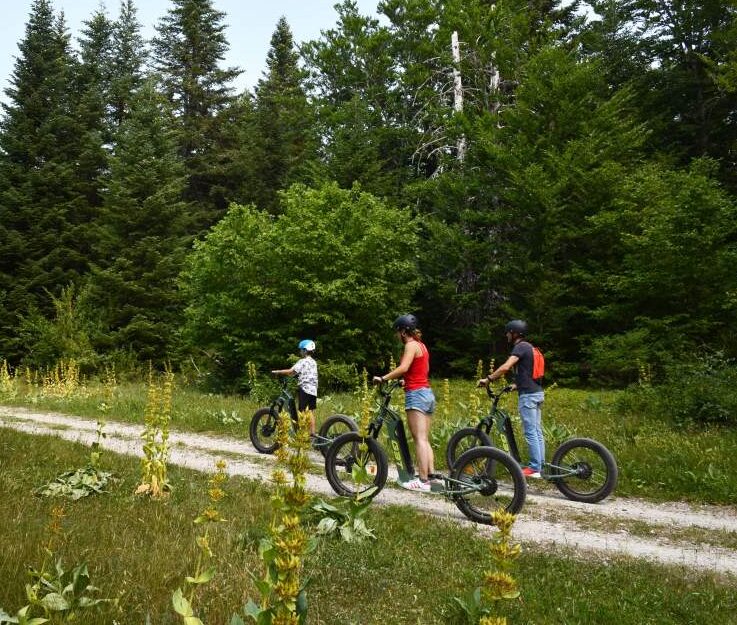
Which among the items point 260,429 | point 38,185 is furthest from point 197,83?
point 260,429

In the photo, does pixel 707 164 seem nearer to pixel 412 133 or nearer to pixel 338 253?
pixel 338 253

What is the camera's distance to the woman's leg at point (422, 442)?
6992 mm

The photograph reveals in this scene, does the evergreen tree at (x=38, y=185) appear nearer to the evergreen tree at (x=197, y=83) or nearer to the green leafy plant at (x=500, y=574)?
the evergreen tree at (x=197, y=83)

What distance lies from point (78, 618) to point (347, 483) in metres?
4.59

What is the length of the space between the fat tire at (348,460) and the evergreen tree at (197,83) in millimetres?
29258

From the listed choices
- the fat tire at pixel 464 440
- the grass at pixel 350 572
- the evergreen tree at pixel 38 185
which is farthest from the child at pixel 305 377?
the evergreen tree at pixel 38 185

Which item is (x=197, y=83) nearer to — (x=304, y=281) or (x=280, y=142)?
(x=280, y=142)

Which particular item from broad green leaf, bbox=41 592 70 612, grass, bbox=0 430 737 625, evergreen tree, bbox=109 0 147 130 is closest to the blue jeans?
grass, bbox=0 430 737 625

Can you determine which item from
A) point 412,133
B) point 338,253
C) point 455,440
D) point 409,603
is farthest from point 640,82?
point 409,603

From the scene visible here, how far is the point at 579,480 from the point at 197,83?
3629 centimetres

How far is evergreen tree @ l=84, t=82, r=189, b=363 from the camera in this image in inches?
1054

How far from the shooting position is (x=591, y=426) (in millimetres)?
11719

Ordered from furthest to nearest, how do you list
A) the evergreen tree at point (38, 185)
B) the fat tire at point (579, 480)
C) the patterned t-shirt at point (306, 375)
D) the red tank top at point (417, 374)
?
1. the evergreen tree at point (38, 185)
2. the patterned t-shirt at point (306, 375)
3. the fat tire at point (579, 480)
4. the red tank top at point (417, 374)

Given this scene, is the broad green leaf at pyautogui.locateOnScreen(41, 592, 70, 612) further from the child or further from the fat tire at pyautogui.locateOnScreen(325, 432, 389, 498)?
the child
